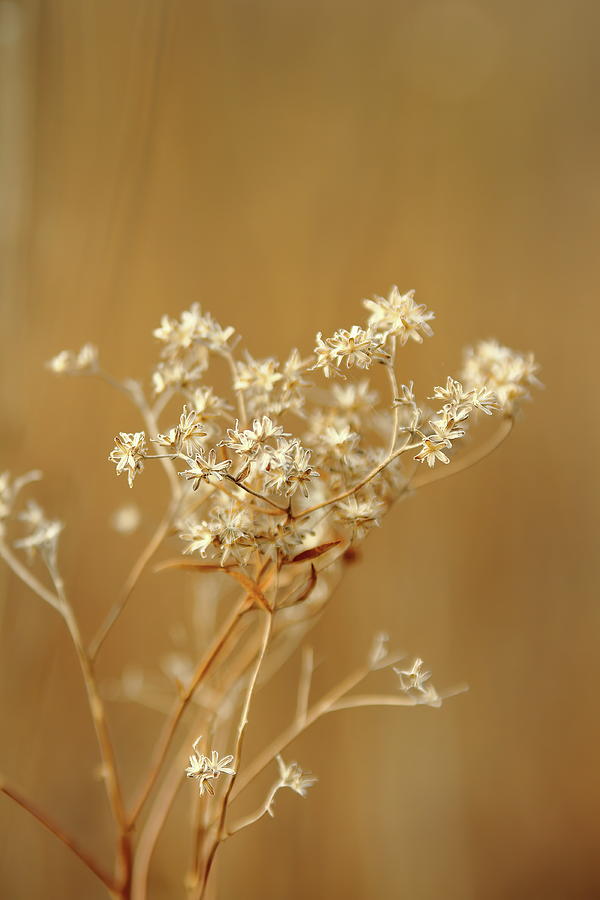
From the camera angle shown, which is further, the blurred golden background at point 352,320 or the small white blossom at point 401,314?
the blurred golden background at point 352,320

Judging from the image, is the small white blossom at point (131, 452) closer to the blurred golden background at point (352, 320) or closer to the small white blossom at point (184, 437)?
the small white blossom at point (184, 437)

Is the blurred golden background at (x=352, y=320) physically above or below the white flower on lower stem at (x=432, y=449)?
above

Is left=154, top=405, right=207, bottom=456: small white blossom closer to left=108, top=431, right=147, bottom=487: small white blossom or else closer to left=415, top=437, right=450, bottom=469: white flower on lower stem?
left=108, top=431, right=147, bottom=487: small white blossom

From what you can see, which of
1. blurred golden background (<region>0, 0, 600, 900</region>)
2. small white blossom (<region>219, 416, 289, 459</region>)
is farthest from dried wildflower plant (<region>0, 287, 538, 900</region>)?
blurred golden background (<region>0, 0, 600, 900</region>)

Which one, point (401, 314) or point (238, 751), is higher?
point (401, 314)

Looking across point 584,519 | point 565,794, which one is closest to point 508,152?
point 584,519

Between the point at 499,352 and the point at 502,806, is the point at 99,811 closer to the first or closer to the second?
the point at 502,806

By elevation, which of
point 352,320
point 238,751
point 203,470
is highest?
point 352,320

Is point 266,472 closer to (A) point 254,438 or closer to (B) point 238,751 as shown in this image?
(A) point 254,438

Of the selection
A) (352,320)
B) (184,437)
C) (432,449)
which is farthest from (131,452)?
(352,320)

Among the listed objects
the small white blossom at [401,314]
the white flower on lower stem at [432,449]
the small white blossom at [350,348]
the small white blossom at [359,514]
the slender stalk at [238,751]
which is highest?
the small white blossom at [401,314]

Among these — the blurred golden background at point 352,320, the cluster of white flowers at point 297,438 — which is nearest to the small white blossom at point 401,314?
the cluster of white flowers at point 297,438
